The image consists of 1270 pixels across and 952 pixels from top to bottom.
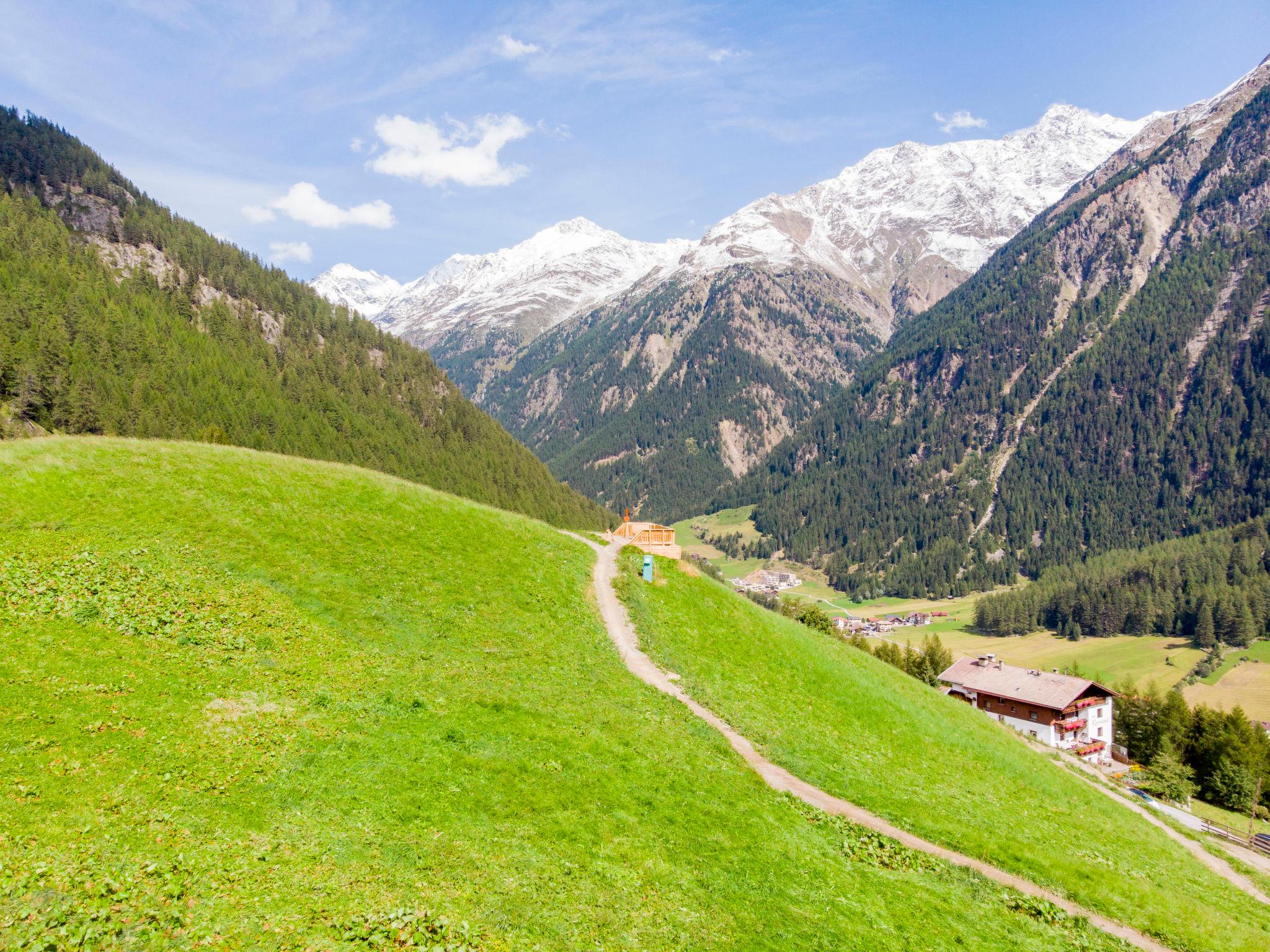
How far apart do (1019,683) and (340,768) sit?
122 meters

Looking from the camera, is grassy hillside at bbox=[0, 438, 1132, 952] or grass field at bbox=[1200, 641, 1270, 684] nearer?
grassy hillside at bbox=[0, 438, 1132, 952]

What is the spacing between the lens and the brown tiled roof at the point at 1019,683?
107062 mm

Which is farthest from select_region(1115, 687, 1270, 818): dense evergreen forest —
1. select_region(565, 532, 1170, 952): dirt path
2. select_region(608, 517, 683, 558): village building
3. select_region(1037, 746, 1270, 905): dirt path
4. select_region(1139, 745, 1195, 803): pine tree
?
select_region(565, 532, 1170, 952): dirt path

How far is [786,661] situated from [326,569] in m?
26.9

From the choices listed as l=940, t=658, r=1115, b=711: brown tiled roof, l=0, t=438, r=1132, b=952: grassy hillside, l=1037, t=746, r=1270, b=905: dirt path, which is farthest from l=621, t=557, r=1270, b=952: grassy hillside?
l=940, t=658, r=1115, b=711: brown tiled roof

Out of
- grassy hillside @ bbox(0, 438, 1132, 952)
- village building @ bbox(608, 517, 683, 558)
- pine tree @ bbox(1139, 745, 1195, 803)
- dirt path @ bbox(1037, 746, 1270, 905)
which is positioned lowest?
pine tree @ bbox(1139, 745, 1195, 803)

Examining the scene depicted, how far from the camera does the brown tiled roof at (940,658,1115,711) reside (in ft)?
351

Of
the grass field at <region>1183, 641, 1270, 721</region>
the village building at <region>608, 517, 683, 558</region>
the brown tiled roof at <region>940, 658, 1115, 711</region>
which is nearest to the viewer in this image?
the village building at <region>608, 517, 683, 558</region>

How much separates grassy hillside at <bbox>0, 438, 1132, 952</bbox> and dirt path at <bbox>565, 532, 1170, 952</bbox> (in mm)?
1279

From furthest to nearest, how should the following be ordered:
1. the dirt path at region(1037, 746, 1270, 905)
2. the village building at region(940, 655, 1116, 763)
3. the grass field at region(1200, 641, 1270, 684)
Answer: the grass field at region(1200, 641, 1270, 684)
the village building at region(940, 655, 1116, 763)
the dirt path at region(1037, 746, 1270, 905)

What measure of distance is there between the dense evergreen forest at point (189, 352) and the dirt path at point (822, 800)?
226 ft

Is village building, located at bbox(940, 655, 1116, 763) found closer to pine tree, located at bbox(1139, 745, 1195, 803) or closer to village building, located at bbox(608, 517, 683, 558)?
pine tree, located at bbox(1139, 745, 1195, 803)

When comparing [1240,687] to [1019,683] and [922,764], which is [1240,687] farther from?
[922,764]

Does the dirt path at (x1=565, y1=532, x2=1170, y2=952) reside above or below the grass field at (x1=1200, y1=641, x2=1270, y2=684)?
below
